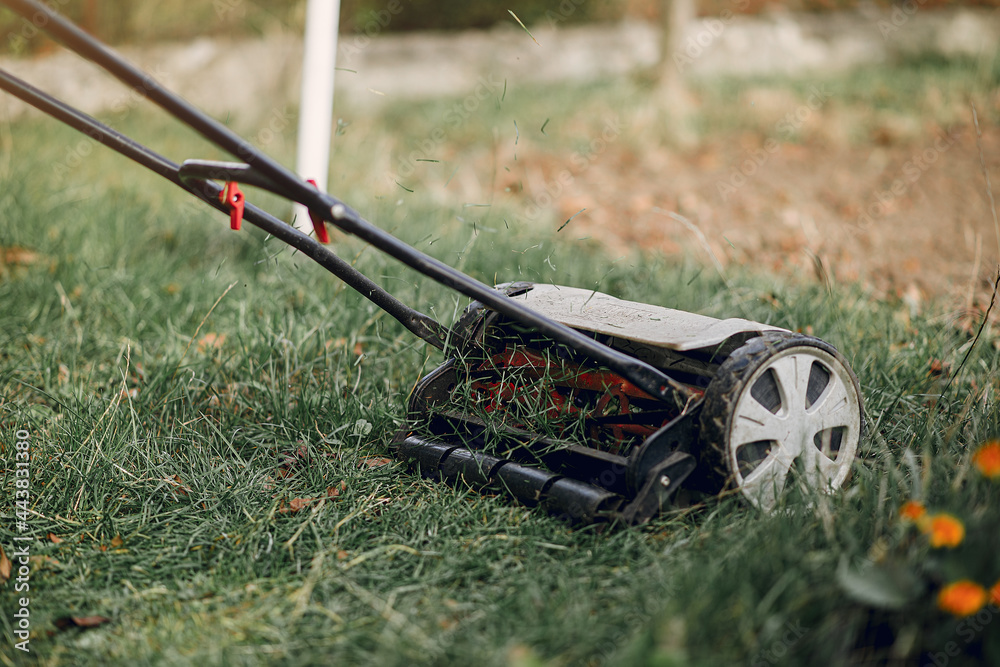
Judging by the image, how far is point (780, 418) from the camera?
5.88 ft

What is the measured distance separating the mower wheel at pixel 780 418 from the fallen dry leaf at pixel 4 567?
5.32ft

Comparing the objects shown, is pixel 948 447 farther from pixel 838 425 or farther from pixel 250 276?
pixel 250 276

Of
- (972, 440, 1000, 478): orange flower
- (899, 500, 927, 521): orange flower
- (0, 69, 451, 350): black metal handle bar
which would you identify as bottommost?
(899, 500, 927, 521): orange flower

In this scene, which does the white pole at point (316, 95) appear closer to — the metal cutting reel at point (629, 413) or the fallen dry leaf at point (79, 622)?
the metal cutting reel at point (629, 413)

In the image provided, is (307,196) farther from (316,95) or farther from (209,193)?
(316,95)

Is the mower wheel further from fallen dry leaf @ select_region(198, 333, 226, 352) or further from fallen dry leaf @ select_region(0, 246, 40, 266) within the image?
fallen dry leaf @ select_region(0, 246, 40, 266)

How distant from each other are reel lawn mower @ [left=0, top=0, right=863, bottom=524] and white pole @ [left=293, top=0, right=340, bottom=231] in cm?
171

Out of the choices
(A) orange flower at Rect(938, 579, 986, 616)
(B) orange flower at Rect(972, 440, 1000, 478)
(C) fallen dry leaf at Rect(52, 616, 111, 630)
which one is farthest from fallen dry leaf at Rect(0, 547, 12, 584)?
(B) orange flower at Rect(972, 440, 1000, 478)

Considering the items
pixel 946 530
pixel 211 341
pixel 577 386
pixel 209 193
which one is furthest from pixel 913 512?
pixel 211 341

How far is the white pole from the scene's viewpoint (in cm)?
359

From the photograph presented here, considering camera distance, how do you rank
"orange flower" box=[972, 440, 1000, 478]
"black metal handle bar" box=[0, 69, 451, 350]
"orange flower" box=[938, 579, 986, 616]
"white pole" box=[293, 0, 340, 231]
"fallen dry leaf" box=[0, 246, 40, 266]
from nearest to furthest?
"orange flower" box=[938, 579, 986, 616]
"orange flower" box=[972, 440, 1000, 478]
"black metal handle bar" box=[0, 69, 451, 350]
"fallen dry leaf" box=[0, 246, 40, 266]
"white pole" box=[293, 0, 340, 231]

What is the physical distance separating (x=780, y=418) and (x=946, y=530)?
0.52 metres

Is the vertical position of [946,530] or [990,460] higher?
[990,460]

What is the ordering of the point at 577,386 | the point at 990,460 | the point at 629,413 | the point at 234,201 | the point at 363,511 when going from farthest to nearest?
the point at 577,386 < the point at 629,413 < the point at 363,511 < the point at 234,201 < the point at 990,460
